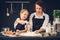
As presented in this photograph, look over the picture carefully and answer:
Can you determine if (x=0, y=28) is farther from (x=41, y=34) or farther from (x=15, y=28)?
(x=41, y=34)

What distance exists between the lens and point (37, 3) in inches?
98.9

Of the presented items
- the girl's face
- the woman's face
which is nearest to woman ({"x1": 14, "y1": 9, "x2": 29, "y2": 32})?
the girl's face

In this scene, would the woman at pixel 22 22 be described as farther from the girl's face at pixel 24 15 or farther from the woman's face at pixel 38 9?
the woman's face at pixel 38 9

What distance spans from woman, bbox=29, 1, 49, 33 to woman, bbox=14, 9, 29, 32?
0.06 meters

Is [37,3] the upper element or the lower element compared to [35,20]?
upper

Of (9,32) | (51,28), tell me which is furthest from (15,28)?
(51,28)

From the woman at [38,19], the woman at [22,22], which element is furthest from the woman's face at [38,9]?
the woman at [22,22]

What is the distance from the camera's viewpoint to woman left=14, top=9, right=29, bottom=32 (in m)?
2.51

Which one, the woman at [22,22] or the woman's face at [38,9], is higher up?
the woman's face at [38,9]

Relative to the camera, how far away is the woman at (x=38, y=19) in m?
2.52

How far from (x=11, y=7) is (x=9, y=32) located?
28 cm

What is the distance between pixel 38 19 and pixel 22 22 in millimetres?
187

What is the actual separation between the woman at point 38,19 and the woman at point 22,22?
0.06 meters

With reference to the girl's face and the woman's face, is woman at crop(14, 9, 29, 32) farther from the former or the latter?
the woman's face
